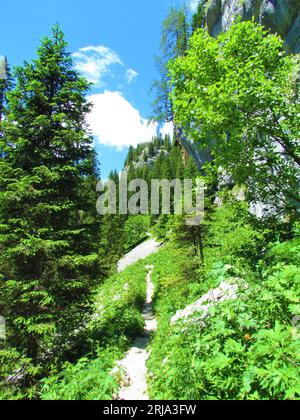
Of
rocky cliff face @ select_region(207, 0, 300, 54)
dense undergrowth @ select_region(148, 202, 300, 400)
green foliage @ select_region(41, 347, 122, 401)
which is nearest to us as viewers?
dense undergrowth @ select_region(148, 202, 300, 400)

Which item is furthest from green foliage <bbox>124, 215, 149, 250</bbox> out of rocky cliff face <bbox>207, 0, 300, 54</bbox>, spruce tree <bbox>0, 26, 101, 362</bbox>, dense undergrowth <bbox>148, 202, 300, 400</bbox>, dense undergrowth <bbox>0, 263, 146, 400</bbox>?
dense undergrowth <bbox>148, 202, 300, 400</bbox>

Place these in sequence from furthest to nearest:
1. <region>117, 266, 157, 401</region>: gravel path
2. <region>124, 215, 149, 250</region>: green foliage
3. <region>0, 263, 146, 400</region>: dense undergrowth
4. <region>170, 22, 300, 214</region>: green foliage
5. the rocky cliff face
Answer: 1. <region>124, 215, 149, 250</region>: green foliage
2. the rocky cliff face
3. <region>117, 266, 157, 401</region>: gravel path
4. <region>170, 22, 300, 214</region>: green foliage
5. <region>0, 263, 146, 400</region>: dense undergrowth

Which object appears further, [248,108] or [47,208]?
[47,208]

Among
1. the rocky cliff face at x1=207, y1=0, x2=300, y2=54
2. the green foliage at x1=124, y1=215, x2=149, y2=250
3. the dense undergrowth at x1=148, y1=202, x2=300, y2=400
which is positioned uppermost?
the rocky cliff face at x1=207, y1=0, x2=300, y2=54

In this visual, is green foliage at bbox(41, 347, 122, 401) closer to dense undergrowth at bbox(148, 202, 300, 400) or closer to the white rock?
dense undergrowth at bbox(148, 202, 300, 400)

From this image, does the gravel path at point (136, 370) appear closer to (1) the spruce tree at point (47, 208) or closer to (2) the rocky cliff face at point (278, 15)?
(1) the spruce tree at point (47, 208)

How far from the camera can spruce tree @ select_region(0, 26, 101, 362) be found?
25.8ft

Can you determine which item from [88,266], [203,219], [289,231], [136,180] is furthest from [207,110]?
[136,180]

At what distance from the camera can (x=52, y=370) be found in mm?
7246

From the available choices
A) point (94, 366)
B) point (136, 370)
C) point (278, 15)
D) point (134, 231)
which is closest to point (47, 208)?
point (94, 366)

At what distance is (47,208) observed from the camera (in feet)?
27.5

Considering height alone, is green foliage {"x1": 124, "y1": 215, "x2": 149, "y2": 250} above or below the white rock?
above

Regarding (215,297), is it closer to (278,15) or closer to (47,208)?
(47,208)

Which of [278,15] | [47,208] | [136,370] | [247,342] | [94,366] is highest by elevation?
[278,15]
